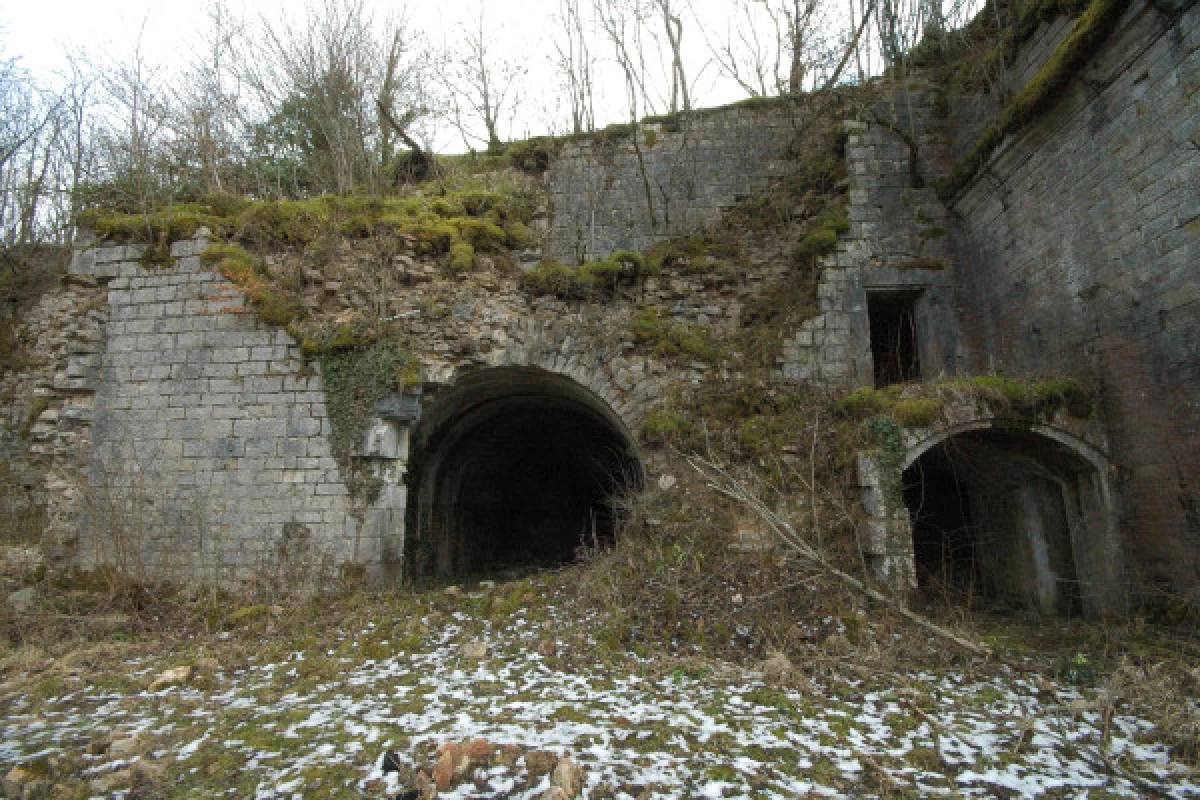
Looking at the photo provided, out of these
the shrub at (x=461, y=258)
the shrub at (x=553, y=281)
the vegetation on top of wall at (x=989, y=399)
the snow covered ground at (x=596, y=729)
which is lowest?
the snow covered ground at (x=596, y=729)

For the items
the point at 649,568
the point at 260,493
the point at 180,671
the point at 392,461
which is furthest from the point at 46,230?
the point at 649,568

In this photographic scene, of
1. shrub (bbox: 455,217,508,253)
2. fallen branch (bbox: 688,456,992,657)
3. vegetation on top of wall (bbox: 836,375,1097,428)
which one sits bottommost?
fallen branch (bbox: 688,456,992,657)

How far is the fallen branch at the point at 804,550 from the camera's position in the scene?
17.6 ft

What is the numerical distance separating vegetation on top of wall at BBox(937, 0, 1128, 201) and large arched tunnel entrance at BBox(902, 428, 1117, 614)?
3909 mm

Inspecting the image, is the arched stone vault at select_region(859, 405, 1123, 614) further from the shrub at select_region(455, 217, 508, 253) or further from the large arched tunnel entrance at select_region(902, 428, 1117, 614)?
the shrub at select_region(455, 217, 508, 253)

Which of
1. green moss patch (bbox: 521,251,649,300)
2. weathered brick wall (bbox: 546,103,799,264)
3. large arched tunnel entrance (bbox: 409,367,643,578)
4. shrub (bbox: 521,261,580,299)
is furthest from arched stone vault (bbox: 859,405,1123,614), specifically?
weathered brick wall (bbox: 546,103,799,264)

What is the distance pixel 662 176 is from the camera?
11.5 metres

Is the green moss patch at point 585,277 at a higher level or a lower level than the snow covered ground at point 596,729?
higher

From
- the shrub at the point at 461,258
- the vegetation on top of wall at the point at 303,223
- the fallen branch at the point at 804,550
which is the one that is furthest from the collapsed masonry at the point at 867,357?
the fallen branch at the point at 804,550

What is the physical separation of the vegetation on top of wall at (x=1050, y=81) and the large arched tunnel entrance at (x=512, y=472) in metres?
6.17

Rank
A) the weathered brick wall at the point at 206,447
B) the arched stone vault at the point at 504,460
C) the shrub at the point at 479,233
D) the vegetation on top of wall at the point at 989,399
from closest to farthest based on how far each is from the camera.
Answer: the vegetation on top of wall at the point at 989,399, the weathered brick wall at the point at 206,447, the arched stone vault at the point at 504,460, the shrub at the point at 479,233

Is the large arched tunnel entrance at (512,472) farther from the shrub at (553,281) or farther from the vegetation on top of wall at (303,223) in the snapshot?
the vegetation on top of wall at (303,223)

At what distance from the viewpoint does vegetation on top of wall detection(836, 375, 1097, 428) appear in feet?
23.4

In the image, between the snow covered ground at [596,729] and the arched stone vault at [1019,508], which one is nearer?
the snow covered ground at [596,729]
